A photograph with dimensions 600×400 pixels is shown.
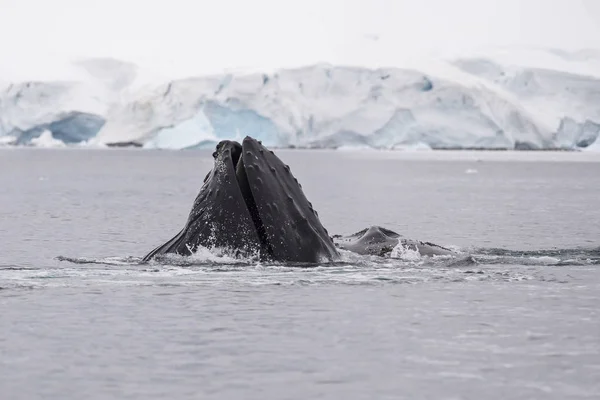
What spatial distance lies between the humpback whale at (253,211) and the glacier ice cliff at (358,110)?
225 feet

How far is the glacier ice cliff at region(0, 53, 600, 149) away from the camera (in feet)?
262

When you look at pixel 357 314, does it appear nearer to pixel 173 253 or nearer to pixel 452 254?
pixel 173 253

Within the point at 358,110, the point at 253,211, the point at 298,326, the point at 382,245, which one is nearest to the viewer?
the point at 298,326

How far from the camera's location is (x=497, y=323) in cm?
991

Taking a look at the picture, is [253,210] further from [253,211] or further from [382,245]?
[382,245]

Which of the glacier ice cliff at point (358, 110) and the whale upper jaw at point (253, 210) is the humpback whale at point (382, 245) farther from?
the glacier ice cliff at point (358, 110)

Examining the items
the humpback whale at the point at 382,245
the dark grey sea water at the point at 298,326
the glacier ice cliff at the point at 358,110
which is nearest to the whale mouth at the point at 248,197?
the dark grey sea water at the point at 298,326

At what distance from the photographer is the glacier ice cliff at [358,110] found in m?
79.8

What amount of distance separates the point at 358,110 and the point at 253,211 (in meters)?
70.0

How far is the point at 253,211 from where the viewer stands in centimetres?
1139

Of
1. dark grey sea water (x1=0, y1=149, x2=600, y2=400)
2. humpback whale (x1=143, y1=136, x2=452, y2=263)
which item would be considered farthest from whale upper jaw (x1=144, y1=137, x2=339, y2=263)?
dark grey sea water (x1=0, y1=149, x2=600, y2=400)

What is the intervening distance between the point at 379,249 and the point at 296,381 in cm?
724

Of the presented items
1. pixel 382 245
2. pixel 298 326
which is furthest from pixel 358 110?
pixel 298 326

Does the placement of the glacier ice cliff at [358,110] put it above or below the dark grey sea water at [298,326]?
above
